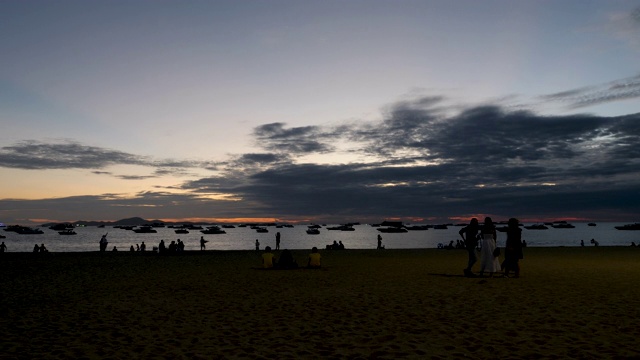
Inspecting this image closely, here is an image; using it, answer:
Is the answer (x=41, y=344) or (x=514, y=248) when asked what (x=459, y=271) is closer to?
(x=514, y=248)

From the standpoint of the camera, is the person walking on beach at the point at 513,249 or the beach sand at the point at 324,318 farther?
the person walking on beach at the point at 513,249

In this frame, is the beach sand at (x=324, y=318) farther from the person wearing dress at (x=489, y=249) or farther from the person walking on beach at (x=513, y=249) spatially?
the person wearing dress at (x=489, y=249)

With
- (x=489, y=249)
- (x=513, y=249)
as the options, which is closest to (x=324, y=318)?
(x=489, y=249)

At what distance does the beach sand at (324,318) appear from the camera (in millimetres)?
8406

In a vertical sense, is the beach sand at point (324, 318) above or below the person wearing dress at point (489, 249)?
below

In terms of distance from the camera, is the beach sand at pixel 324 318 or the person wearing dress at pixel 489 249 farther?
the person wearing dress at pixel 489 249

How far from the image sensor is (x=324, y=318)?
11.5 metres

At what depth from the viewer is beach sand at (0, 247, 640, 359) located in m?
8.41

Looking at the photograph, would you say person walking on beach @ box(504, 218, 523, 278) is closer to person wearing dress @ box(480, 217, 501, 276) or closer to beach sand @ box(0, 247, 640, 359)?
person wearing dress @ box(480, 217, 501, 276)

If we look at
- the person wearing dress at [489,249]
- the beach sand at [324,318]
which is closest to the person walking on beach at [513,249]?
the person wearing dress at [489,249]

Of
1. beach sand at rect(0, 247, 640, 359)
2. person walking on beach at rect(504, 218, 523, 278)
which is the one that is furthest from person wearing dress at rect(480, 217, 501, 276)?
Result: beach sand at rect(0, 247, 640, 359)

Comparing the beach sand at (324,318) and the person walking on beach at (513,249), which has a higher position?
the person walking on beach at (513,249)

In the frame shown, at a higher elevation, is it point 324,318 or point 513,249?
point 513,249

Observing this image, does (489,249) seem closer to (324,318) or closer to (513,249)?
(513,249)
